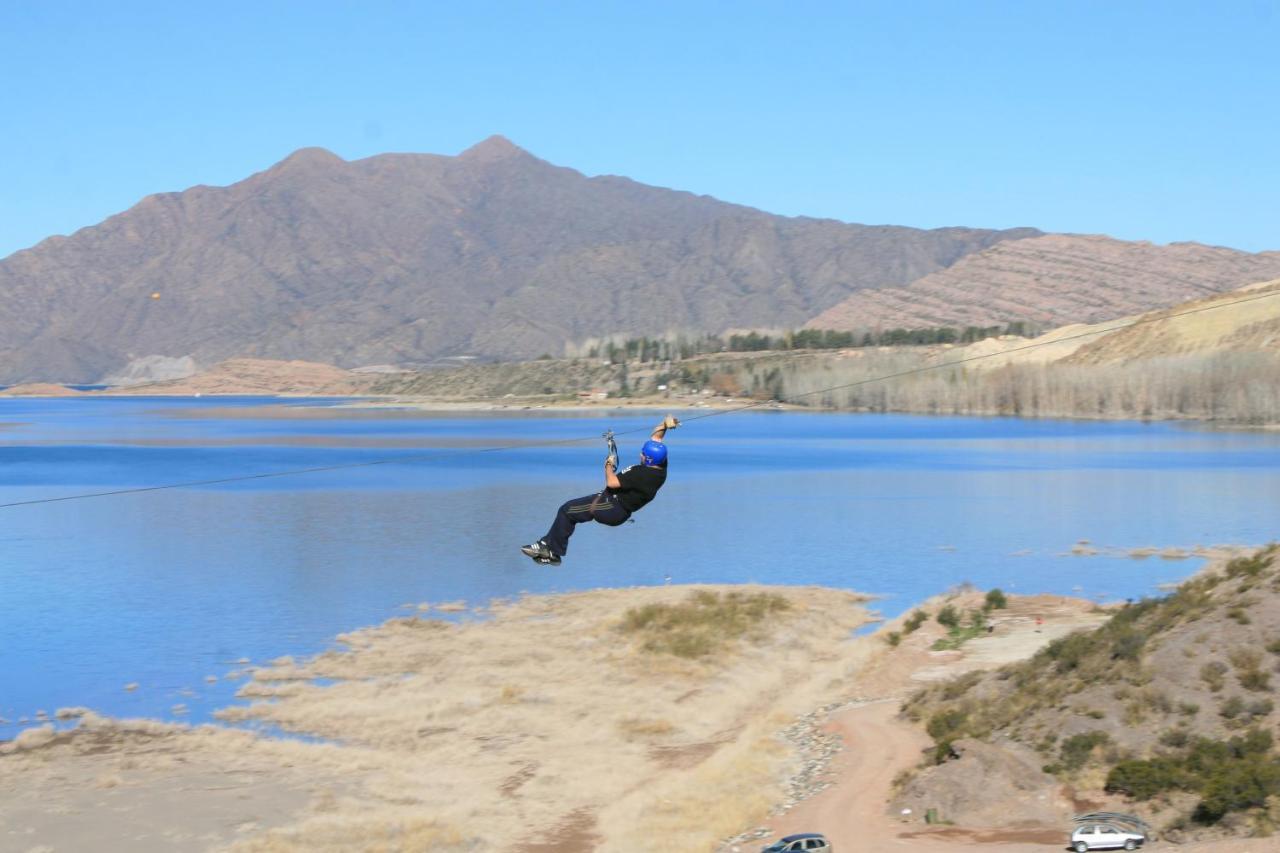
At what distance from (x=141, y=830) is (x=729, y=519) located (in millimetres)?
64819

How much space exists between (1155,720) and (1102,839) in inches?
233

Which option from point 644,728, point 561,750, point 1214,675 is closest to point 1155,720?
point 1214,675

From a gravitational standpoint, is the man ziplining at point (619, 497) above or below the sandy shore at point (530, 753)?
above

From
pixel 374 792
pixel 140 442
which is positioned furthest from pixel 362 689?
pixel 140 442

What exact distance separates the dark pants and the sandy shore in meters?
10.2

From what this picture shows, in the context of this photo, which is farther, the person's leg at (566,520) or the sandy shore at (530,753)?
the sandy shore at (530,753)

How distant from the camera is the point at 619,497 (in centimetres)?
2172

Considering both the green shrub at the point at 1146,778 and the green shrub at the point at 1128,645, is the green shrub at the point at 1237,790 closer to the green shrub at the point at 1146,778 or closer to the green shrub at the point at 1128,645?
the green shrub at the point at 1146,778

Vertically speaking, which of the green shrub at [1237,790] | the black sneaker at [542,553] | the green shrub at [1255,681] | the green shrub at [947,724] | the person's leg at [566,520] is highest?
the person's leg at [566,520]

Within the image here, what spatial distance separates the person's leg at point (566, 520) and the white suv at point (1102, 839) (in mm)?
11088

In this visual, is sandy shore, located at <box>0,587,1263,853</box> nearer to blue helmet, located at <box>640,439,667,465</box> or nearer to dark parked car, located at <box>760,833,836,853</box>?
dark parked car, located at <box>760,833,836,853</box>

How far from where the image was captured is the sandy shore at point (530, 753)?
31.1 m

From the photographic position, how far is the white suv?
2548 cm

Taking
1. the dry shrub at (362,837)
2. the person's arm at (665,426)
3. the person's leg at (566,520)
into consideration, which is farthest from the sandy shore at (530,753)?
the person's arm at (665,426)
